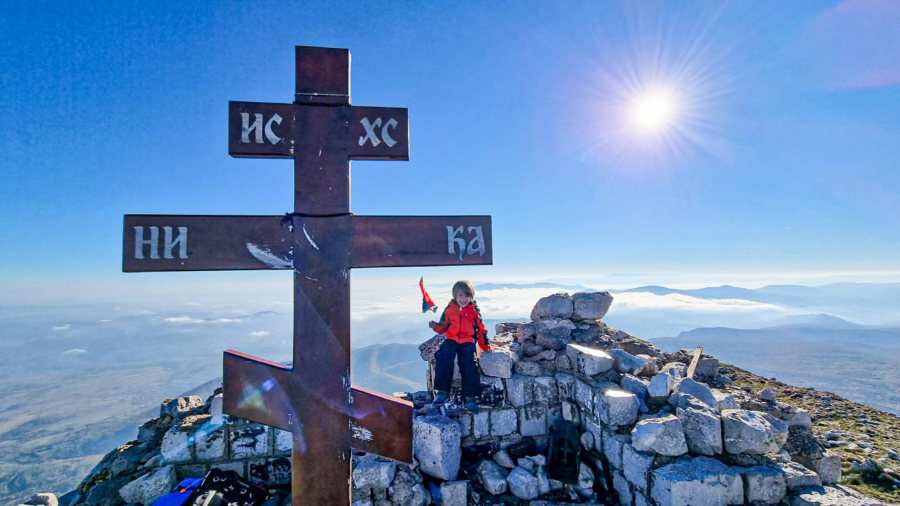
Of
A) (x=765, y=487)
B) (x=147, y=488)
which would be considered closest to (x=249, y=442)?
(x=147, y=488)

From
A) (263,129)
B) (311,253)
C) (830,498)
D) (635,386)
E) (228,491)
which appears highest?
(263,129)

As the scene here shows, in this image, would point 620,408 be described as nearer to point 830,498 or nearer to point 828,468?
point 830,498

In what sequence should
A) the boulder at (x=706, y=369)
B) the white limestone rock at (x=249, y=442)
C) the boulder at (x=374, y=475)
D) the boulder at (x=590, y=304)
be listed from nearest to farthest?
the boulder at (x=374, y=475) → the white limestone rock at (x=249, y=442) → the boulder at (x=590, y=304) → the boulder at (x=706, y=369)

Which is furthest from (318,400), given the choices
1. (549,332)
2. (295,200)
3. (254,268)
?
(549,332)

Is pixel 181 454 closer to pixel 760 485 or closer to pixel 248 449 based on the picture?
pixel 248 449

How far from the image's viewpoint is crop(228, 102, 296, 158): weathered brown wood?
1901mm

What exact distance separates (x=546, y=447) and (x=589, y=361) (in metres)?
1.29

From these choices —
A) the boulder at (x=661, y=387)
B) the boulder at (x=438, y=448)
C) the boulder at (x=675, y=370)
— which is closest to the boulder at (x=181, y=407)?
the boulder at (x=438, y=448)

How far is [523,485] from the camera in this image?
4.27m

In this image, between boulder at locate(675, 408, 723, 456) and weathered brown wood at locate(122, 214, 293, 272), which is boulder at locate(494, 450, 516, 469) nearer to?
boulder at locate(675, 408, 723, 456)

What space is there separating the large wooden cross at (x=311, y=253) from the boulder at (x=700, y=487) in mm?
3048

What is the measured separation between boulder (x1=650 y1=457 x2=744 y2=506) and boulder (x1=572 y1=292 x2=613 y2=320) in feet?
9.18

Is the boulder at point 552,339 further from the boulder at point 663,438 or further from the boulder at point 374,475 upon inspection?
the boulder at point 374,475

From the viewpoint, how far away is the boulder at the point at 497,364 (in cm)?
508
